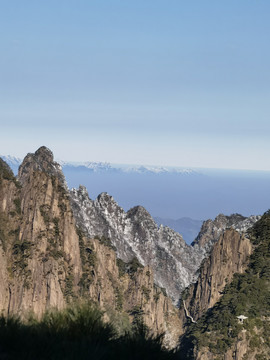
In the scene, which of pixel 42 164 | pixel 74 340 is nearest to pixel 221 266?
pixel 42 164

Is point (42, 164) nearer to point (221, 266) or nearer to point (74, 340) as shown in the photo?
point (221, 266)

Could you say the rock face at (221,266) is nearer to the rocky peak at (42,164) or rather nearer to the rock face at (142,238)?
the rock face at (142,238)

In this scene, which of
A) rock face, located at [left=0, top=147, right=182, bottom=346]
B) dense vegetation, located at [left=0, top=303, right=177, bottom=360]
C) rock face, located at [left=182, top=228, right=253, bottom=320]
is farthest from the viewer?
rock face, located at [left=182, top=228, right=253, bottom=320]

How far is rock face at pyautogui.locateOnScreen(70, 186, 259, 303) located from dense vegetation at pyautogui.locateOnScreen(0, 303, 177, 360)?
440 ft

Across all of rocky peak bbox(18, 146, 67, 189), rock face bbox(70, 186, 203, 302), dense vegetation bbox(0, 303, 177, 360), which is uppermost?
rocky peak bbox(18, 146, 67, 189)

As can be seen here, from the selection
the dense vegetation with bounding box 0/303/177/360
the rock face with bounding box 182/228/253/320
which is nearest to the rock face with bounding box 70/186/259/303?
the rock face with bounding box 182/228/253/320

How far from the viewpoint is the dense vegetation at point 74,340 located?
62.7ft

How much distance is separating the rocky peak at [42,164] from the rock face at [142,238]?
9209mm

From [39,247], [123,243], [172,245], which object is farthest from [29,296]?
[172,245]

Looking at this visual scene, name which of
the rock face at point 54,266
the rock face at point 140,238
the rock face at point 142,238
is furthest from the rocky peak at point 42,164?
the rock face at point 54,266

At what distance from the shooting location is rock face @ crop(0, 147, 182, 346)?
8312 cm

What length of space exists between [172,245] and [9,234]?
104m

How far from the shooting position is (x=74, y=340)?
21.7 meters

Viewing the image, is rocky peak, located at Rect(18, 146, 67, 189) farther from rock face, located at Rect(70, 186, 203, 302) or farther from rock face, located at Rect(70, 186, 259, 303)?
rock face, located at Rect(70, 186, 203, 302)
